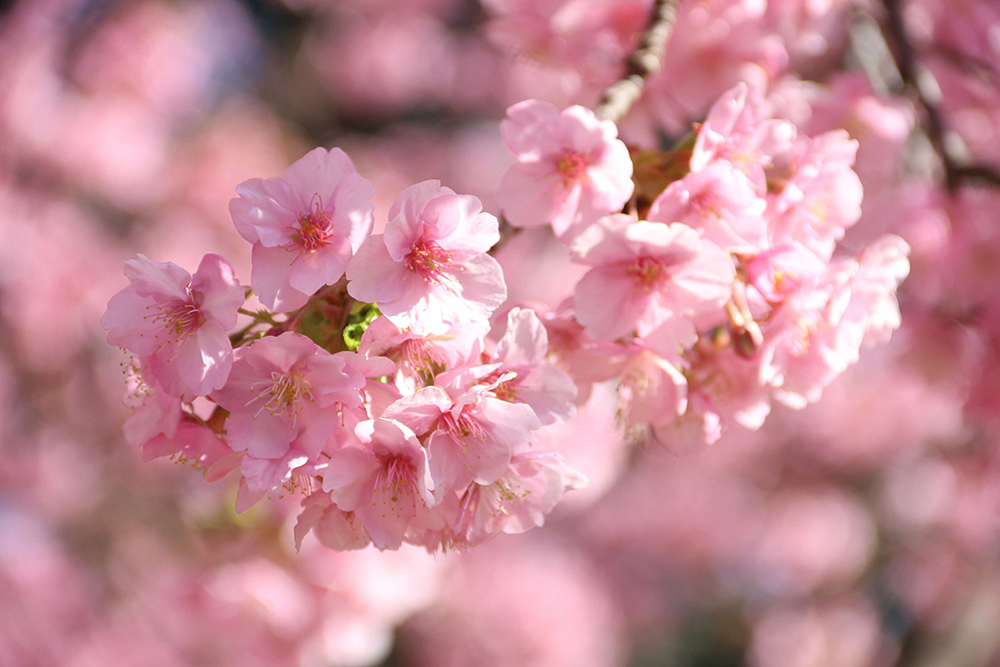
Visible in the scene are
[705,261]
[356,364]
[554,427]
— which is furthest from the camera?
[554,427]

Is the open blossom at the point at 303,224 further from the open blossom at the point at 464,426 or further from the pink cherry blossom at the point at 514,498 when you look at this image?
the pink cherry blossom at the point at 514,498

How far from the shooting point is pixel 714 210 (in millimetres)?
806

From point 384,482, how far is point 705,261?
0.44 meters

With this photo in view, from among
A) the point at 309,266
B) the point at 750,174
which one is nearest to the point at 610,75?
the point at 750,174

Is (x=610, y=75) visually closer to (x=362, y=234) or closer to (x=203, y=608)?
(x=362, y=234)

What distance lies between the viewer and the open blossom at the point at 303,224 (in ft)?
2.38

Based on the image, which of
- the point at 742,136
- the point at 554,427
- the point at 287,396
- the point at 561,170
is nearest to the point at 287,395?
the point at 287,396

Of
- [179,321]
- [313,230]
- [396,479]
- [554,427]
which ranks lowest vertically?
[554,427]

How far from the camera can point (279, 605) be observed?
1694mm

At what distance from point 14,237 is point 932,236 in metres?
4.21

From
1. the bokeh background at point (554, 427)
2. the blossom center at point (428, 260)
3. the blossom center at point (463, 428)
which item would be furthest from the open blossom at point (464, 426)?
the bokeh background at point (554, 427)

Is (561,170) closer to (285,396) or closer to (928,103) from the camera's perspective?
(285,396)

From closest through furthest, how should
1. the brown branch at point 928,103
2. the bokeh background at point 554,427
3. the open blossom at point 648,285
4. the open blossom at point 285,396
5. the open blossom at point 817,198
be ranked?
the open blossom at point 285,396 < the open blossom at point 648,285 < the open blossom at point 817,198 < the brown branch at point 928,103 < the bokeh background at point 554,427

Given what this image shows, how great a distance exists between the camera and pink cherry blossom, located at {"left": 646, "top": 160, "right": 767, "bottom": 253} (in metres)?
0.79
